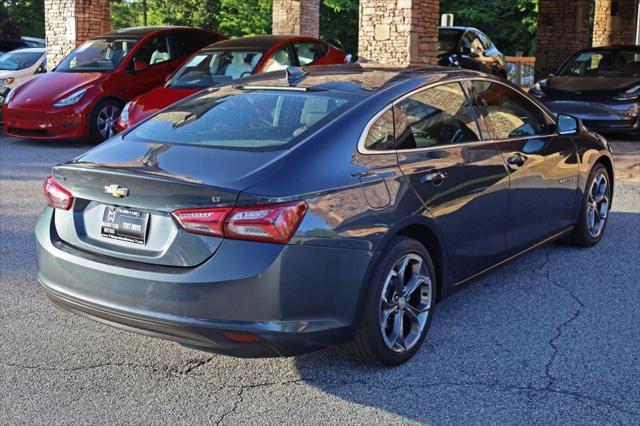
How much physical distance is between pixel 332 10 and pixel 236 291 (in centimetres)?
3876

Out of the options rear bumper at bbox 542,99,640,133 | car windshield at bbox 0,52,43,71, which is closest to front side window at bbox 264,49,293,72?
rear bumper at bbox 542,99,640,133

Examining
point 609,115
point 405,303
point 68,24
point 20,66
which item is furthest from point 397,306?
point 68,24

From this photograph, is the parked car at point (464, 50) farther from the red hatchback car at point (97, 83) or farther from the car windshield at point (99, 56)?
the car windshield at point (99, 56)

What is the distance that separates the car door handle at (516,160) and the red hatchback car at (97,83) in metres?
8.84

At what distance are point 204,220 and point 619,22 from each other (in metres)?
26.0

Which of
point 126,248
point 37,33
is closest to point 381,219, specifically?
point 126,248

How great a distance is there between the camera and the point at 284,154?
3.82 meters

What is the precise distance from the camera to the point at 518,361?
4.23 meters

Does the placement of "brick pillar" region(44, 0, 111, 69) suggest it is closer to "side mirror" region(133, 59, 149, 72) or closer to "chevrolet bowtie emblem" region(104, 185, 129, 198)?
"side mirror" region(133, 59, 149, 72)

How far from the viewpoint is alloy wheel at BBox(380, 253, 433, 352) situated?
4.09m

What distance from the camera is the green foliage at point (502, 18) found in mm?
41938

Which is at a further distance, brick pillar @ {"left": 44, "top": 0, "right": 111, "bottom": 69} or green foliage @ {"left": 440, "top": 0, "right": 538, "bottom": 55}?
green foliage @ {"left": 440, "top": 0, "right": 538, "bottom": 55}

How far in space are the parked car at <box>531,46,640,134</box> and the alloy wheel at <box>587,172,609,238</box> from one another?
21.8 ft

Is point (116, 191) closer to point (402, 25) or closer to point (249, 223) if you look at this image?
point (249, 223)
